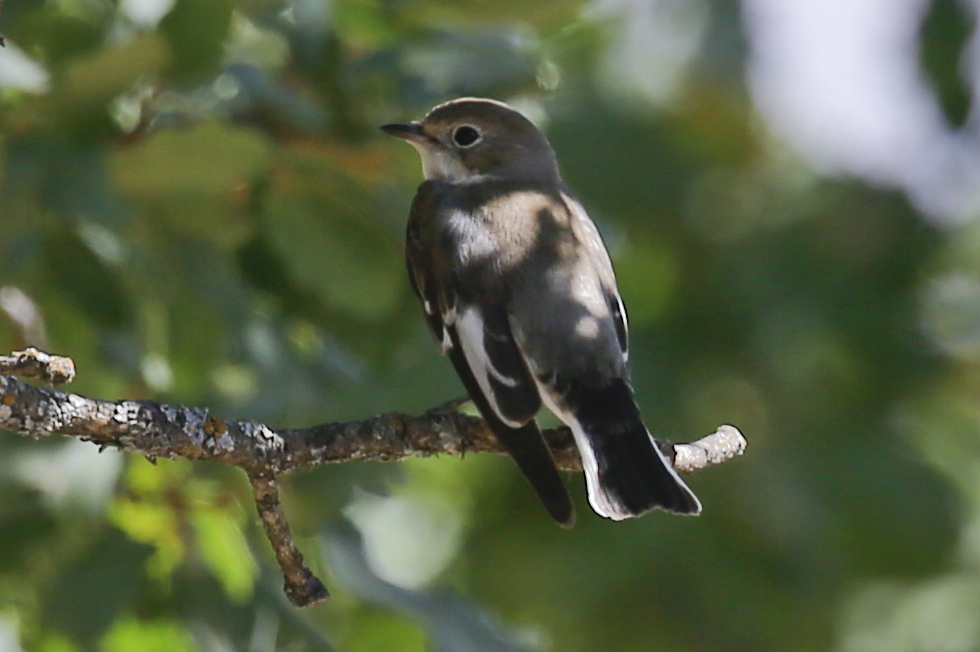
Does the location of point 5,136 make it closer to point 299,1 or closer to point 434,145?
point 299,1

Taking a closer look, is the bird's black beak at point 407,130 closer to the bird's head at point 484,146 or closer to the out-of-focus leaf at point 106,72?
the bird's head at point 484,146

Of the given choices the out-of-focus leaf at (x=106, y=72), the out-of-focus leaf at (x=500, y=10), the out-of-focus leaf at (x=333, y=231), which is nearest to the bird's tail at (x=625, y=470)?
the out-of-focus leaf at (x=333, y=231)

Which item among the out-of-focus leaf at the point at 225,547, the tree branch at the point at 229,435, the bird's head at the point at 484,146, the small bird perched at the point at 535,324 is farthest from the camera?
the bird's head at the point at 484,146

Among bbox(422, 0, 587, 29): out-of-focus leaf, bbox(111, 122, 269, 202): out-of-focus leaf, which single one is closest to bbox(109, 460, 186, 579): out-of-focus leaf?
bbox(111, 122, 269, 202): out-of-focus leaf

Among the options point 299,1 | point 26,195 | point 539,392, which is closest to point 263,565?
point 539,392

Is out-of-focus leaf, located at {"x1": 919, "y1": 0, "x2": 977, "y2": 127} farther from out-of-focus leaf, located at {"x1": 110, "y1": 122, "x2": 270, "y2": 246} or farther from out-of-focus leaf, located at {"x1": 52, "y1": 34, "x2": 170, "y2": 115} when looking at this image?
out-of-focus leaf, located at {"x1": 52, "y1": 34, "x2": 170, "y2": 115}

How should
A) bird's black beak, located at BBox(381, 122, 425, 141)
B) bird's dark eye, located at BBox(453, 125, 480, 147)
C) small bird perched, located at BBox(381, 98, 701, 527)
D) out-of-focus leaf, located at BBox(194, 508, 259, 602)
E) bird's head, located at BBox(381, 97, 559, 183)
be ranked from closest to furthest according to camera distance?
1. small bird perched, located at BBox(381, 98, 701, 527)
2. out-of-focus leaf, located at BBox(194, 508, 259, 602)
3. bird's black beak, located at BBox(381, 122, 425, 141)
4. bird's head, located at BBox(381, 97, 559, 183)
5. bird's dark eye, located at BBox(453, 125, 480, 147)

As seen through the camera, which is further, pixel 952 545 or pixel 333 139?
pixel 952 545

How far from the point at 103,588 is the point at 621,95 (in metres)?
3.25

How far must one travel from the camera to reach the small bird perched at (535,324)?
347 centimetres

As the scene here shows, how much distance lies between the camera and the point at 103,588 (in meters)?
3.33

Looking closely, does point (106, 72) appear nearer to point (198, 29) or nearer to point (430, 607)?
point (198, 29)

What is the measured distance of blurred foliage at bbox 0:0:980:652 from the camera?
3.42 m

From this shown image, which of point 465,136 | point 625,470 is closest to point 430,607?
point 625,470
